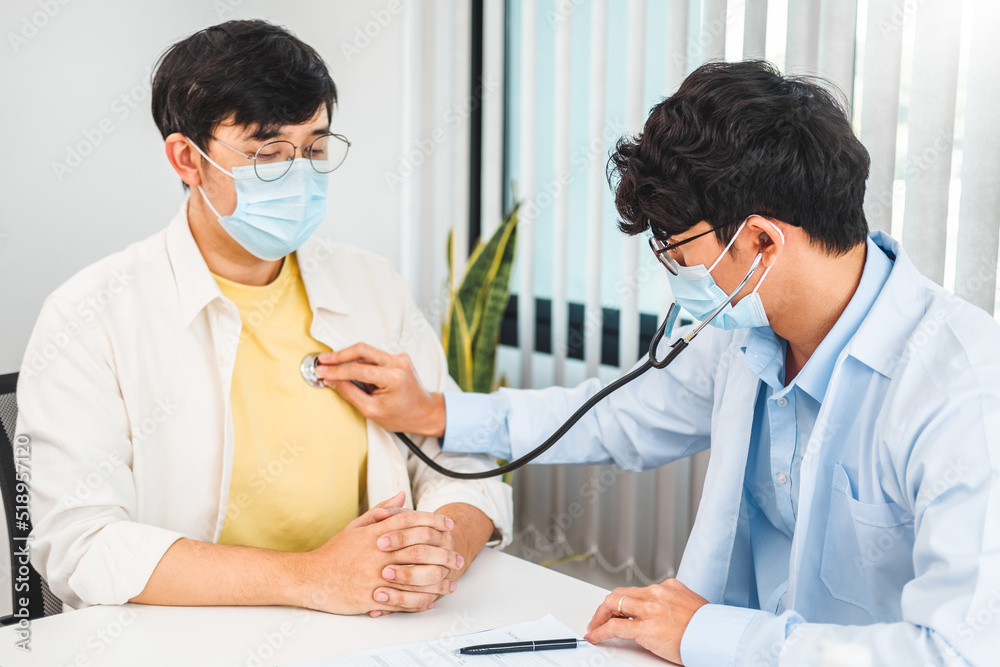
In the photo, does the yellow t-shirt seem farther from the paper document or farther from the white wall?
the white wall

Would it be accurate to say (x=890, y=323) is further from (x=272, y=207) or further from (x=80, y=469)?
(x=80, y=469)

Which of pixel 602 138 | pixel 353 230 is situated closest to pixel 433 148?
pixel 353 230

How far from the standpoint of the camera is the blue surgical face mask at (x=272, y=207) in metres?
1.48

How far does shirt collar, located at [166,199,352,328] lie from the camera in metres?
1.48

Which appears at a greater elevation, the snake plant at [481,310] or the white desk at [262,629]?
the snake plant at [481,310]

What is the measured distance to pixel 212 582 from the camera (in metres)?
1.23

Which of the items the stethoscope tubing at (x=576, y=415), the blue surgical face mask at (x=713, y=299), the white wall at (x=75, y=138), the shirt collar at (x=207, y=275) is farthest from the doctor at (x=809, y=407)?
the white wall at (x=75, y=138)

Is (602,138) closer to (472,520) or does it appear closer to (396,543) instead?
(472,520)

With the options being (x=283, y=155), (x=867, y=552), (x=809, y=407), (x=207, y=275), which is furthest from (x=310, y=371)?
(x=867, y=552)

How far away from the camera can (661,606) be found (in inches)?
43.3

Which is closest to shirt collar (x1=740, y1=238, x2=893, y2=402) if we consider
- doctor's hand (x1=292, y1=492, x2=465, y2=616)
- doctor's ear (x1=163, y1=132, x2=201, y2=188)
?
doctor's hand (x1=292, y1=492, x2=465, y2=616)

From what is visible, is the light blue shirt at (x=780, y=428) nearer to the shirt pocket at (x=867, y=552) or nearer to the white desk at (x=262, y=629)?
the shirt pocket at (x=867, y=552)

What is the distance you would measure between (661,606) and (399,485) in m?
0.68

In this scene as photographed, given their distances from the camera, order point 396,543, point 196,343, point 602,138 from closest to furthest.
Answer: point 396,543 < point 196,343 < point 602,138
